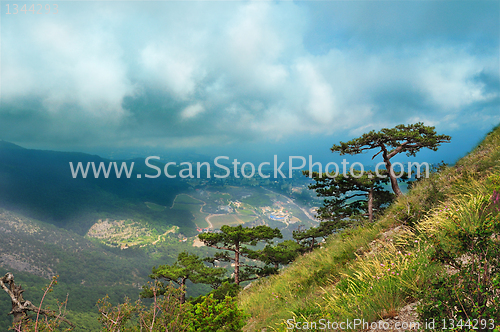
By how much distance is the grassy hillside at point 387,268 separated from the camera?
3158mm

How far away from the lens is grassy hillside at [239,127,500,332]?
3.16m

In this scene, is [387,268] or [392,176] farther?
[392,176]

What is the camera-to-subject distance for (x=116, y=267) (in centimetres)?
18200

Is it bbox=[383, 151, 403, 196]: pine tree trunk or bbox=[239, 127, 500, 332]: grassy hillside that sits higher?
bbox=[383, 151, 403, 196]: pine tree trunk

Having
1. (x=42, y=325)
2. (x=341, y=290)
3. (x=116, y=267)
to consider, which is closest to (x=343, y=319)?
(x=341, y=290)

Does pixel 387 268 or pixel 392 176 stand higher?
pixel 392 176

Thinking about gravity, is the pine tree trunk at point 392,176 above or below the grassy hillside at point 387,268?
above

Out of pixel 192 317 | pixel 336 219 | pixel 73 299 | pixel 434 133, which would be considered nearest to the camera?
pixel 192 317

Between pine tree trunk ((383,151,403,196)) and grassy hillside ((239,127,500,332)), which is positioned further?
pine tree trunk ((383,151,403,196))

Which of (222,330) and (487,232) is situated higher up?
(487,232)

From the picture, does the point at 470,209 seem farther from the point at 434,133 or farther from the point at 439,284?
the point at 434,133

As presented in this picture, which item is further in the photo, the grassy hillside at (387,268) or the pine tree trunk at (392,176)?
the pine tree trunk at (392,176)

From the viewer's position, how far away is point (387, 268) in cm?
370

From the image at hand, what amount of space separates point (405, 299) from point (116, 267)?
227 m
